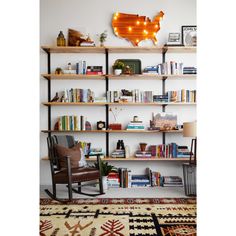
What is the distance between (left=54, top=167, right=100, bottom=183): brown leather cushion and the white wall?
3.32ft

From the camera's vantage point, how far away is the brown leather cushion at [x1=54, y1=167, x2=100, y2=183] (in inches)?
169

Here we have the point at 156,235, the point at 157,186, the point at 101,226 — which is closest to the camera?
the point at 156,235

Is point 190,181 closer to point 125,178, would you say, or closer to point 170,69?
point 125,178

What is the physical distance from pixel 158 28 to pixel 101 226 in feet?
11.7

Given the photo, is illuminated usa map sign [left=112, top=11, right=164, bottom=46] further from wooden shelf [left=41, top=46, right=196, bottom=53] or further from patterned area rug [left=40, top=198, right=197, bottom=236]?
patterned area rug [left=40, top=198, right=197, bottom=236]

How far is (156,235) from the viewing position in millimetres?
2750

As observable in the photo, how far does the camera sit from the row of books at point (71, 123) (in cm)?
528

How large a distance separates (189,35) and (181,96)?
1048 millimetres

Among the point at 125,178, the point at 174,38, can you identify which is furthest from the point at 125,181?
the point at 174,38
